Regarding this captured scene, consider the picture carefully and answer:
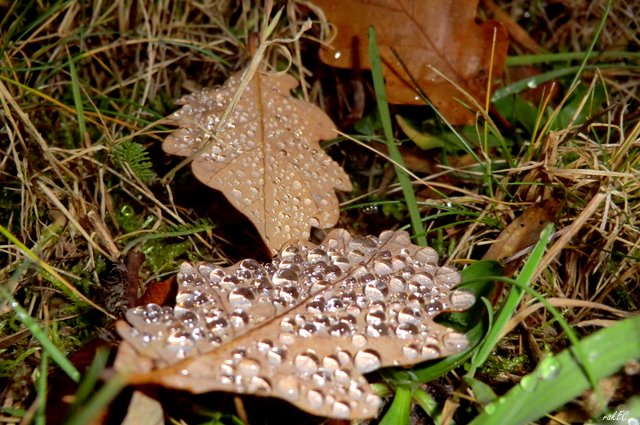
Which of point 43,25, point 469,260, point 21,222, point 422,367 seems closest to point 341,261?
point 422,367

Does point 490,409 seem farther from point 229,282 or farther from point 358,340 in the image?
point 229,282

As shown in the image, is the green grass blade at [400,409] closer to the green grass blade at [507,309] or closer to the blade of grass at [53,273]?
the green grass blade at [507,309]

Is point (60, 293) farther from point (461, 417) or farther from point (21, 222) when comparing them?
point (461, 417)

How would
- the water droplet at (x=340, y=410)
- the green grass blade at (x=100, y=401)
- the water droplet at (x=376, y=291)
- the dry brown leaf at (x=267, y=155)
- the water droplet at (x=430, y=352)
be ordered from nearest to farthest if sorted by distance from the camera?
the green grass blade at (x=100, y=401), the water droplet at (x=340, y=410), the water droplet at (x=430, y=352), the water droplet at (x=376, y=291), the dry brown leaf at (x=267, y=155)

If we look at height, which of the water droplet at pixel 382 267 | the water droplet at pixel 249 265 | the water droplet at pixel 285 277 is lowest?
the water droplet at pixel 285 277

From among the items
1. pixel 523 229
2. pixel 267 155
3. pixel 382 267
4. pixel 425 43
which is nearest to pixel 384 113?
pixel 425 43

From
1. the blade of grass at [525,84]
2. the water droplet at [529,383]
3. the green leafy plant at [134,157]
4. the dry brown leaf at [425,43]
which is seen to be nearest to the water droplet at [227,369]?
the water droplet at [529,383]

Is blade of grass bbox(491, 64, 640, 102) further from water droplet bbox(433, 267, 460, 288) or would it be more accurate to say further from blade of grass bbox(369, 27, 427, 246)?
water droplet bbox(433, 267, 460, 288)

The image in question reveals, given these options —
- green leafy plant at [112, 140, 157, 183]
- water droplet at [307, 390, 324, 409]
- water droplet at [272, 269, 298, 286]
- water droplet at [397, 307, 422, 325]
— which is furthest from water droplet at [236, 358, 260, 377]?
green leafy plant at [112, 140, 157, 183]
